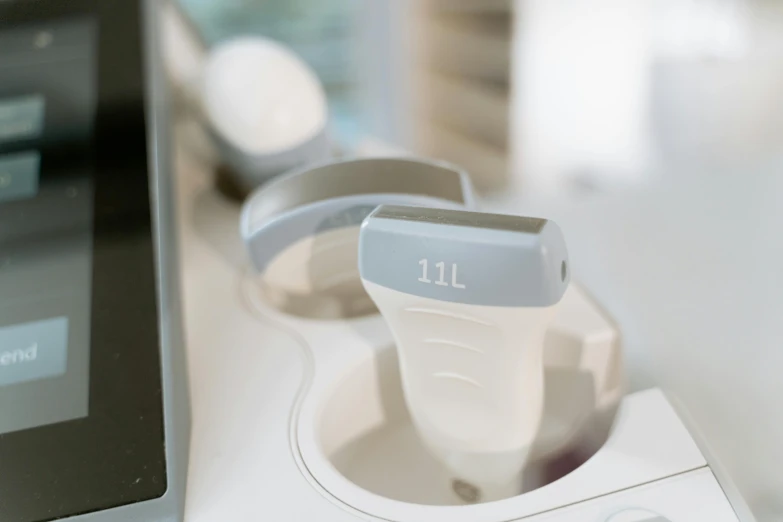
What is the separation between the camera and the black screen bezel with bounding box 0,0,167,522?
214 millimetres

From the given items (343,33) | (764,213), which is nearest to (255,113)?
(764,213)

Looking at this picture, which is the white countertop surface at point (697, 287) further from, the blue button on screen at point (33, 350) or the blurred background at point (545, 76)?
the blurred background at point (545, 76)

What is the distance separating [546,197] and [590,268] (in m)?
0.10

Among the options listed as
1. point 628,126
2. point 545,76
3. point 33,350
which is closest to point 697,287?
point 33,350

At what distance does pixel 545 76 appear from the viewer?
3.96ft

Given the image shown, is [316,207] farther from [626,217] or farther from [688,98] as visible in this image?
[688,98]

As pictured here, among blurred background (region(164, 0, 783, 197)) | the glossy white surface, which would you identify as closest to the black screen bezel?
the glossy white surface

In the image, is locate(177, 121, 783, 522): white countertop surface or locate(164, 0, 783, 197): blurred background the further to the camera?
locate(164, 0, 783, 197): blurred background

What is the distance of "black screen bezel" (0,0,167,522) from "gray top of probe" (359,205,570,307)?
0.10 metres

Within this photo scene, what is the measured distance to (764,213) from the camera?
40cm

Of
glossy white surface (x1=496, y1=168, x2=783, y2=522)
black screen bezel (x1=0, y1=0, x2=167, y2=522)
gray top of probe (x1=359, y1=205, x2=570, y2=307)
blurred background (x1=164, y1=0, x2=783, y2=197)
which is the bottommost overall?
blurred background (x1=164, y1=0, x2=783, y2=197)

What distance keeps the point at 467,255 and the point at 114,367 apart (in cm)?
14

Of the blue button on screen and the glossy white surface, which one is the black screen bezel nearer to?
the blue button on screen

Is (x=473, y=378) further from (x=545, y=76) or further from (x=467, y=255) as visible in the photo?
(x=545, y=76)
